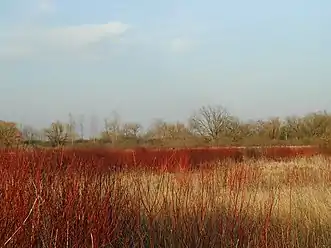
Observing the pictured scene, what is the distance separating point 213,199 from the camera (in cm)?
404

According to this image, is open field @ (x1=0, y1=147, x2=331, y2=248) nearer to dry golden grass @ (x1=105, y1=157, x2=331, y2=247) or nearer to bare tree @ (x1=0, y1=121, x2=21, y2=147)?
dry golden grass @ (x1=105, y1=157, x2=331, y2=247)

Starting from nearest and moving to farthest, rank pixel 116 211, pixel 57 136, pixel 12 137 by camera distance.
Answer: pixel 116 211
pixel 12 137
pixel 57 136

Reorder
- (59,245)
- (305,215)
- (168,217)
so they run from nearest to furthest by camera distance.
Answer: (59,245)
(168,217)
(305,215)

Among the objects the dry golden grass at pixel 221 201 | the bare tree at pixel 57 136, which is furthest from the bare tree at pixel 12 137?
the dry golden grass at pixel 221 201

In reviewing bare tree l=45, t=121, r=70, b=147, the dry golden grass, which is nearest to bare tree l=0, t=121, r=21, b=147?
bare tree l=45, t=121, r=70, b=147

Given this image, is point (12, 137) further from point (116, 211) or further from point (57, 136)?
point (116, 211)

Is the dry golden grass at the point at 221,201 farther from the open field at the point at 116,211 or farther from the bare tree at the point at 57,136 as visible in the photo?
the bare tree at the point at 57,136

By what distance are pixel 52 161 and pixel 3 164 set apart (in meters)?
0.42

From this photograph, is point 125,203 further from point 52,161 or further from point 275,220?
point 275,220

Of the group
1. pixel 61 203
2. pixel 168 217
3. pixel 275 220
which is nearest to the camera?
pixel 61 203

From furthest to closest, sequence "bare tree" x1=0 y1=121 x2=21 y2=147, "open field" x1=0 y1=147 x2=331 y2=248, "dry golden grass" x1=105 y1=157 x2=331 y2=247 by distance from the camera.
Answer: "bare tree" x1=0 y1=121 x2=21 y2=147 < "dry golden grass" x1=105 y1=157 x2=331 y2=247 < "open field" x1=0 y1=147 x2=331 y2=248

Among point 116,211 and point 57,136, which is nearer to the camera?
point 116,211

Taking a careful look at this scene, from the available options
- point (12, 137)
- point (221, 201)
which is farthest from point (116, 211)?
point (12, 137)

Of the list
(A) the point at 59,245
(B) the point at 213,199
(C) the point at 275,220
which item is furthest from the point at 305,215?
(A) the point at 59,245
